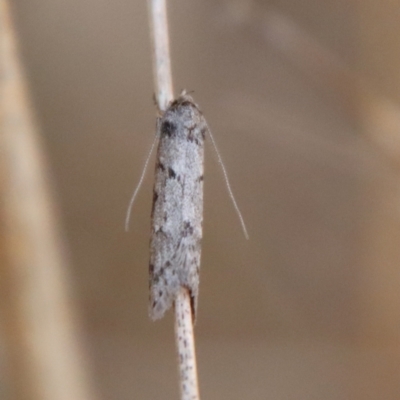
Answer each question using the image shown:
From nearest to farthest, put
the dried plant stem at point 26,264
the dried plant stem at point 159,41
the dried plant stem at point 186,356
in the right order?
the dried plant stem at point 186,356 → the dried plant stem at point 159,41 → the dried plant stem at point 26,264

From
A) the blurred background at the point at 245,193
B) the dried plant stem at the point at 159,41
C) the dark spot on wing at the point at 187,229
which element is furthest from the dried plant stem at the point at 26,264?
the dark spot on wing at the point at 187,229

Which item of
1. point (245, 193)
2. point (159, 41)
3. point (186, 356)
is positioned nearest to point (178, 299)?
point (186, 356)

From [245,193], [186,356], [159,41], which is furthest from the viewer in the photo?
[245,193]

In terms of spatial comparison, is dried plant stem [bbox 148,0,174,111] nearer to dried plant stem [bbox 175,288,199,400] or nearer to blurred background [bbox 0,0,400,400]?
dried plant stem [bbox 175,288,199,400]

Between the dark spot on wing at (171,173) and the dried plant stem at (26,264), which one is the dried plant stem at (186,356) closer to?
the dark spot on wing at (171,173)

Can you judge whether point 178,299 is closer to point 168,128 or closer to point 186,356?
point 186,356

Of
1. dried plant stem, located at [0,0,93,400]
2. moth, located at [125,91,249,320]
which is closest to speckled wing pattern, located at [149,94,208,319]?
moth, located at [125,91,249,320]

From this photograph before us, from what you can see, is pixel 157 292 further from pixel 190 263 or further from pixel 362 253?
pixel 362 253
